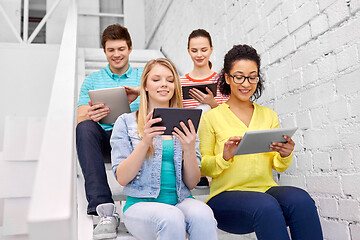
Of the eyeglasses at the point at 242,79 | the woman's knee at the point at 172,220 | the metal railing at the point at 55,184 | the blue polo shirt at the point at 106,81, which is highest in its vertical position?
the blue polo shirt at the point at 106,81

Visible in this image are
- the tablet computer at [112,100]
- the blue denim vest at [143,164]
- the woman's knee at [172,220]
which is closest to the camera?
the woman's knee at [172,220]

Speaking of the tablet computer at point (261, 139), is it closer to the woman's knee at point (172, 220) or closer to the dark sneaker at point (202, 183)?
the woman's knee at point (172, 220)

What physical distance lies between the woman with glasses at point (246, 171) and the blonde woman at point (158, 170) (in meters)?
0.10

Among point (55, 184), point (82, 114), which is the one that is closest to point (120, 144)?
point (82, 114)

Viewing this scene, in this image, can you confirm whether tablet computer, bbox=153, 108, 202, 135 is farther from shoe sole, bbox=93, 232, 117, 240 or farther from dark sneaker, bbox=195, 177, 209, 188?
dark sneaker, bbox=195, 177, 209, 188

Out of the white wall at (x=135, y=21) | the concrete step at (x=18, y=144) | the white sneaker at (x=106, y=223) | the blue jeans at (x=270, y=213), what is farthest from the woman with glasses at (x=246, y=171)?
the white wall at (x=135, y=21)

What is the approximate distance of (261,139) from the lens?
1.19 meters

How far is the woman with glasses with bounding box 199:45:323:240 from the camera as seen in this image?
3.76 feet

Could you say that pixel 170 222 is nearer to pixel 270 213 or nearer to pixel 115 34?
pixel 270 213

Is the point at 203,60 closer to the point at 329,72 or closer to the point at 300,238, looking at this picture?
the point at 329,72

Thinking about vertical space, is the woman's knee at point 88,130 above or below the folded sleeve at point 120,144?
above

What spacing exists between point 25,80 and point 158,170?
80.8 inches

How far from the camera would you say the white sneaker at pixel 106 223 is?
1292mm

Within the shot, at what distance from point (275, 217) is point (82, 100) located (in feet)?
3.95
